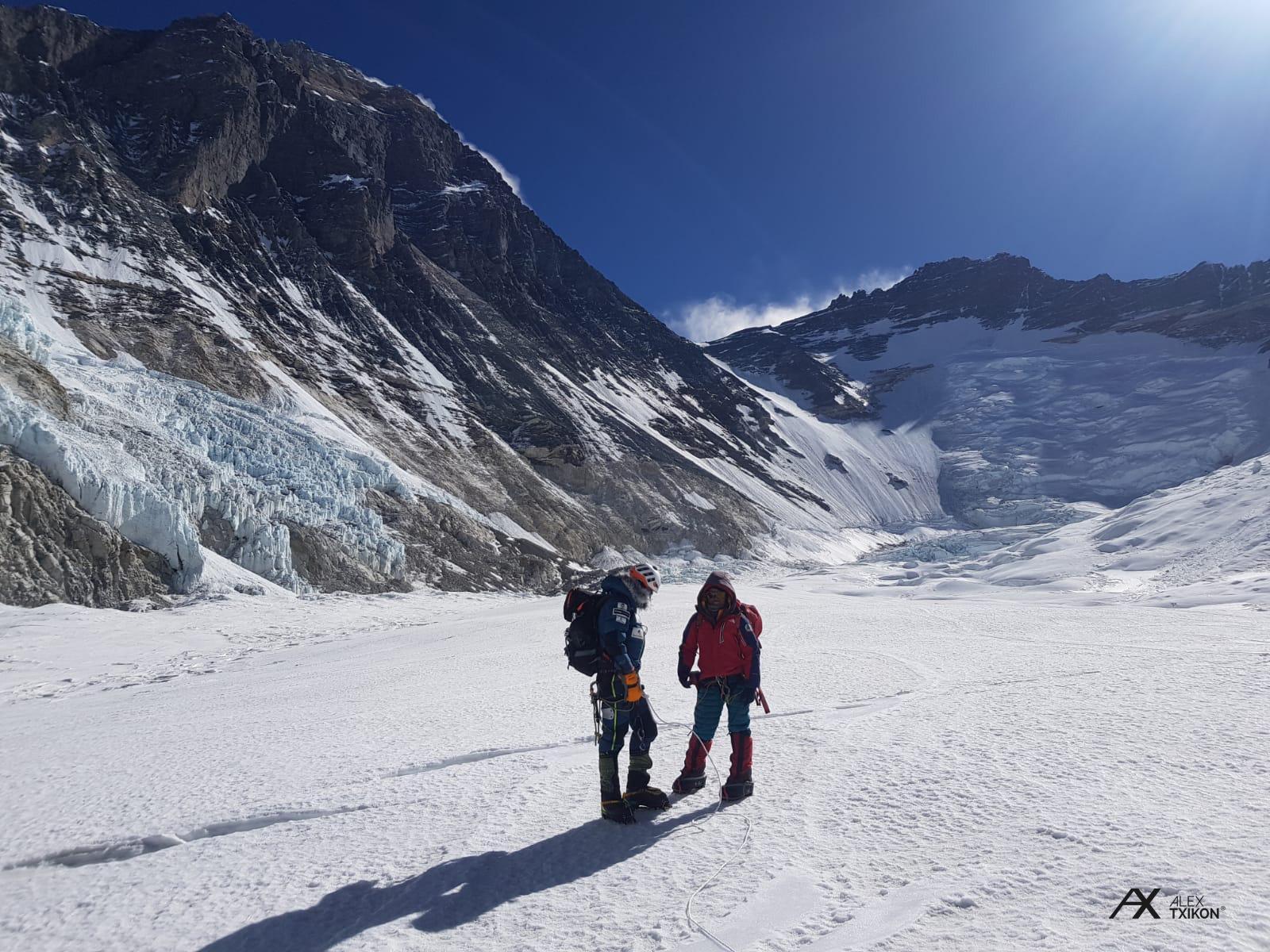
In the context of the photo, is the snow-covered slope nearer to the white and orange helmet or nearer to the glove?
the white and orange helmet

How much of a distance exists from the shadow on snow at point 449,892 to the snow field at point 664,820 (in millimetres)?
16

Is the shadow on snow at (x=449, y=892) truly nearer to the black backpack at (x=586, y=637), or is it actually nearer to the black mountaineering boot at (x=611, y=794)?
the black mountaineering boot at (x=611, y=794)

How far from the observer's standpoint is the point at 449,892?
11.8 ft

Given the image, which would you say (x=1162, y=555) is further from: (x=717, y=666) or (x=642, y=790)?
(x=642, y=790)

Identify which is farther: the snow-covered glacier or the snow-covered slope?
the snow-covered slope

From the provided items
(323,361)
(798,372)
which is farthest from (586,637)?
(798,372)

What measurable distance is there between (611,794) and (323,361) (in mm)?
50684

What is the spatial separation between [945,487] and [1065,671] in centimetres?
9805

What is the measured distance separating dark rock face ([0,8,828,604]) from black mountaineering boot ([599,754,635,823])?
83.2 feet

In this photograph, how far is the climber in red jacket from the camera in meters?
4.91

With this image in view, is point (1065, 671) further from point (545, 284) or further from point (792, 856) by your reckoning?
point (545, 284)

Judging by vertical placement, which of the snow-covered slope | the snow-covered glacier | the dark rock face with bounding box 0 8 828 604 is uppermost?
the dark rock face with bounding box 0 8 828 604

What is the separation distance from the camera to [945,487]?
3861 inches

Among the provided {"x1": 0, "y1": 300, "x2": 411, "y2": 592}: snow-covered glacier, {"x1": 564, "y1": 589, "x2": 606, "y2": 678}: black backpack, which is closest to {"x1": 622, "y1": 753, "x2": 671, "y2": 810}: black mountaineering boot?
{"x1": 564, "y1": 589, "x2": 606, "y2": 678}: black backpack
